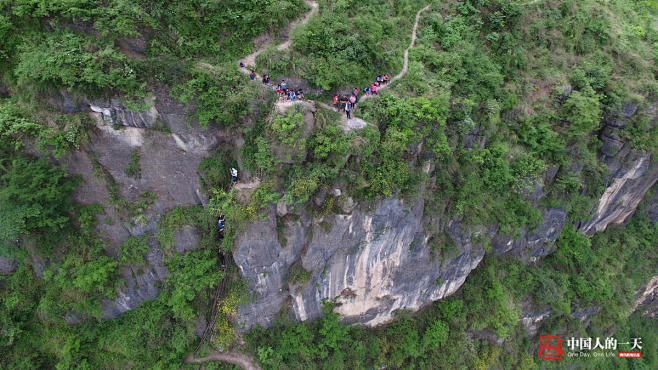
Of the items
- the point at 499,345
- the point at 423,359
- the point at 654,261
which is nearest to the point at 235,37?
the point at 423,359

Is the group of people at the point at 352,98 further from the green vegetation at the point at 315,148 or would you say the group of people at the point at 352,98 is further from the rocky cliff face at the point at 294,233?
the rocky cliff face at the point at 294,233

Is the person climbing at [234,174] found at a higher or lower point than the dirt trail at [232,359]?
higher

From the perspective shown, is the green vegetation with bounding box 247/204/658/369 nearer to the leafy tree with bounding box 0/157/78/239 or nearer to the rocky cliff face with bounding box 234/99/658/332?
the rocky cliff face with bounding box 234/99/658/332

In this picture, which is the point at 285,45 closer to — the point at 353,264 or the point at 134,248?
the point at 353,264

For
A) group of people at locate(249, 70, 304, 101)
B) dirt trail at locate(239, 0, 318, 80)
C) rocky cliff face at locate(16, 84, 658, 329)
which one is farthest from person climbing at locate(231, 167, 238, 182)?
dirt trail at locate(239, 0, 318, 80)

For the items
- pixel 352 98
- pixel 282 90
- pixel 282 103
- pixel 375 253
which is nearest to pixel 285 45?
pixel 282 90

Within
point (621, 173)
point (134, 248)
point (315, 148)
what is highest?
point (315, 148)

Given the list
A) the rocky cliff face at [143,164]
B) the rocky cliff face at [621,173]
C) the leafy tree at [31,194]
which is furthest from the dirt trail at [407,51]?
the leafy tree at [31,194]
